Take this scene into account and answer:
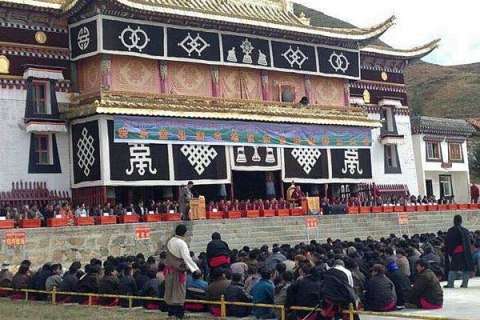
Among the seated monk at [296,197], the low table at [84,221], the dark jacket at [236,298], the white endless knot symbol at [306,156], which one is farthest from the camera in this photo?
the white endless knot symbol at [306,156]

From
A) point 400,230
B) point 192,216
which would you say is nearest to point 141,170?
point 192,216

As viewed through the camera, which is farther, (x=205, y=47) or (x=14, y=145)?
(x=205, y=47)

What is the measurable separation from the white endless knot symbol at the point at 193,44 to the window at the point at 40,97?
18.7 feet

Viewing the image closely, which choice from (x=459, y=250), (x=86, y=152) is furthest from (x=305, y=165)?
(x=459, y=250)

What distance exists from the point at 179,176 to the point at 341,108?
10309mm

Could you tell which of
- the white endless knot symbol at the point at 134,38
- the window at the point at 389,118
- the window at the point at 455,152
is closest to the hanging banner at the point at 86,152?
the white endless knot symbol at the point at 134,38

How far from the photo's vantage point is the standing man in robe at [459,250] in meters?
16.5

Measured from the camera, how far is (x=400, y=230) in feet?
107

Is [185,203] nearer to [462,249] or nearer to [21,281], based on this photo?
[21,281]

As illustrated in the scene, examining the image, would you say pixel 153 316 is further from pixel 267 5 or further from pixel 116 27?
pixel 267 5

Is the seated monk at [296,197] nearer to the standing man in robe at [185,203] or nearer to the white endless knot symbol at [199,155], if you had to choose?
the white endless knot symbol at [199,155]

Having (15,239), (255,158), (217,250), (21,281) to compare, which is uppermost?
(255,158)

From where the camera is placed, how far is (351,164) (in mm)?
Result: 37312

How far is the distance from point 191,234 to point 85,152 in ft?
20.9
